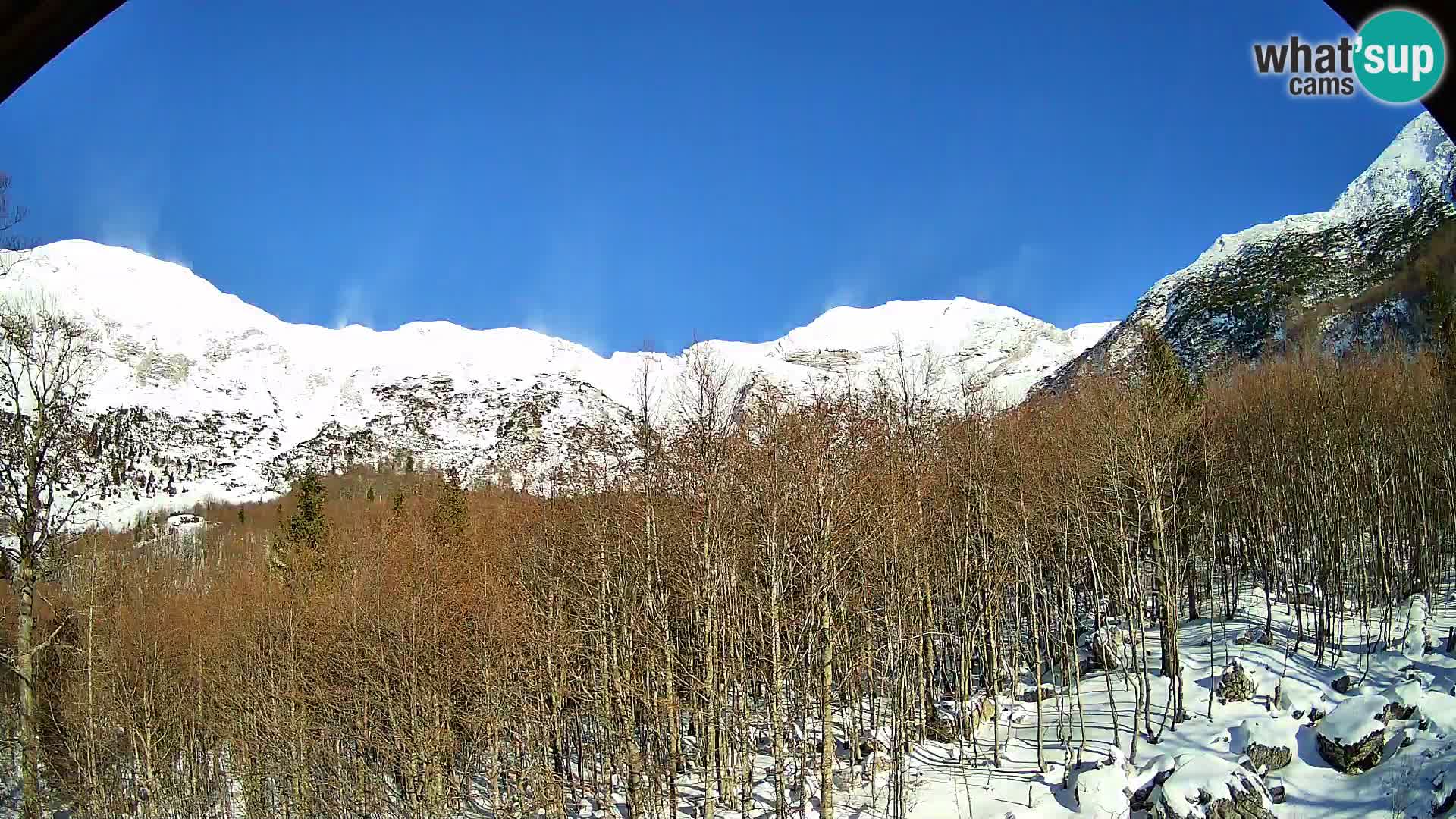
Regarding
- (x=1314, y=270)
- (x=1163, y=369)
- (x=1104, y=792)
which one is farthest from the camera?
(x=1314, y=270)

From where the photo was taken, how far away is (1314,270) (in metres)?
Result: 110

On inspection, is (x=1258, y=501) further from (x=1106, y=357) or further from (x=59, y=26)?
(x=59, y=26)

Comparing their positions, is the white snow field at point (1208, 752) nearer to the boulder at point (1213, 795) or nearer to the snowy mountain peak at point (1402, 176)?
the boulder at point (1213, 795)

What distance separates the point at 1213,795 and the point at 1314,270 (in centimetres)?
11824

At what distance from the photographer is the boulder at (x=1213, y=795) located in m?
16.0

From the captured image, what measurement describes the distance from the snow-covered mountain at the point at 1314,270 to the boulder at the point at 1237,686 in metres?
63.6

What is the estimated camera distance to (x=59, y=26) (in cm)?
155

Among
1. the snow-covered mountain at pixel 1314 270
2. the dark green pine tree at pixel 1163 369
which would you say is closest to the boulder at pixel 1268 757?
the dark green pine tree at pixel 1163 369

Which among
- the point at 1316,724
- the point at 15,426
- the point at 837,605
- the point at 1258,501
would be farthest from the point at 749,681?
the point at 1258,501

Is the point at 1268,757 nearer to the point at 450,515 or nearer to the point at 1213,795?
the point at 1213,795

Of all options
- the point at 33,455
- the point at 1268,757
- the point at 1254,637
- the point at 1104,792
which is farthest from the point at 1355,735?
the point at 33,455

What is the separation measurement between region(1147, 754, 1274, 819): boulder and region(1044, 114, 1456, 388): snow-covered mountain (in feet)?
225

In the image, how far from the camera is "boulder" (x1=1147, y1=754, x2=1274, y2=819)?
1603 centimetres

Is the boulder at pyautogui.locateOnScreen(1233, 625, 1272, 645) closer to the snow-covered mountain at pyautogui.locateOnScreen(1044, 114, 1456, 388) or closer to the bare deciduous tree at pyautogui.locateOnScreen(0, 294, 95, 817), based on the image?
the bare deciduous tree at pyautogui.locateOnScreen(0, 294, 95, 817)
